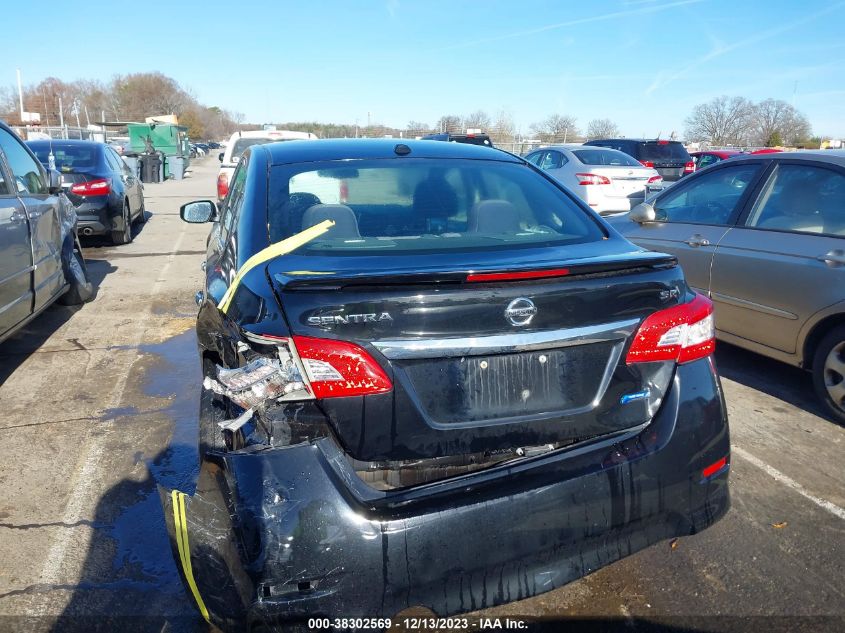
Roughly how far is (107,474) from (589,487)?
8.65 ft

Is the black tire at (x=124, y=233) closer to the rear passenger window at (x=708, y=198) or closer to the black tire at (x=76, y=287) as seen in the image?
the black tire at (x=76, y=287)

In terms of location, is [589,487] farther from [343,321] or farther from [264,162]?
[264,162]

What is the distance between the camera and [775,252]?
4.66 metres

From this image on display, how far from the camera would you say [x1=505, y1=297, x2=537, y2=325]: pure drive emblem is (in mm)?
2137

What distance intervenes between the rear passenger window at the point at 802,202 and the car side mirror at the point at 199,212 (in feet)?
12.4

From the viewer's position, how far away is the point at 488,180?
11.2 ft

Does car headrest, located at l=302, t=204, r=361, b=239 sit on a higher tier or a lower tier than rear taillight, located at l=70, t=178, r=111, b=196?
higher

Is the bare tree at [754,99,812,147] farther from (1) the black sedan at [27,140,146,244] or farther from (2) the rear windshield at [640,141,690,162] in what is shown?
(1) the black sedan at [27,140,146,244]

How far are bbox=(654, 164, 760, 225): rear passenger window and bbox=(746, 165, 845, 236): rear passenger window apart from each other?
0.22 meters

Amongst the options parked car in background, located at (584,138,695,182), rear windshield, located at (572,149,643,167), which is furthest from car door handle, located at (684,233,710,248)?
parked car in background, located at (584,138,695,182)

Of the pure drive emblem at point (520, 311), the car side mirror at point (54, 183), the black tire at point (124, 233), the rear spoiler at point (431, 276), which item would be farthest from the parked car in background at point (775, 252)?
the black tire at point (124, 233)

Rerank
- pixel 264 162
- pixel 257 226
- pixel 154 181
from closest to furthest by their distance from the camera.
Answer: pixel 257 226, pixel 264 162, pixel 154 181

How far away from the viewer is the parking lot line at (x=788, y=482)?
338 cm

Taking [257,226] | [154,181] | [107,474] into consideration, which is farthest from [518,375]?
[154,181]
